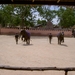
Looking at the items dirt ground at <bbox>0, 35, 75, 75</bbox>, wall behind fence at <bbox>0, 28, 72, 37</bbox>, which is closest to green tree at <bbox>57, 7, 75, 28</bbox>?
wall behind fence at <bbox>0, 28, 72, 37</bbox>

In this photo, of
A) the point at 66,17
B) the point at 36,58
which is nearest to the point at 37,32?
the point at 66,17

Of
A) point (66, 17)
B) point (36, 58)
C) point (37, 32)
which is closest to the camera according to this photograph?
point (36, 58)

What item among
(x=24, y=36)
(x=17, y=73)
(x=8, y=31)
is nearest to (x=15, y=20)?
(x=8, y=31)

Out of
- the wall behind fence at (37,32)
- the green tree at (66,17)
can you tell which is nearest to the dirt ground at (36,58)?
the wall behind fence at (37,32)

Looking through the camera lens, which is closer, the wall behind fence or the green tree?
the wall behind fence

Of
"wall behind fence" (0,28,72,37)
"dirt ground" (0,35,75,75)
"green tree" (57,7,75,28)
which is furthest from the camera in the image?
"green tree" (57,7,75,28)

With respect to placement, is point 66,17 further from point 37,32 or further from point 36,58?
point 36,58

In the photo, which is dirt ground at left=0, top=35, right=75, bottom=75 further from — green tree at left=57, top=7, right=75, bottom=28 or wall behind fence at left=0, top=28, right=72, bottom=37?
green tree at left=57, top=7, right=75, bottom=28

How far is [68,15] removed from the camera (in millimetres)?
56375

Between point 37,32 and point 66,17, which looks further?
point 66,17

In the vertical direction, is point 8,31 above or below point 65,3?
below

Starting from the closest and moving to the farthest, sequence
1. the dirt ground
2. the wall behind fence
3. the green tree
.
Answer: the dirt ground < the wall behind fence < the green tree

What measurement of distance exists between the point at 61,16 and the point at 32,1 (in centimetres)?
A: 5395

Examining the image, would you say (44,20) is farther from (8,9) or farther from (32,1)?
(32,1)
